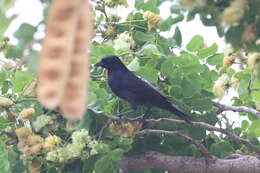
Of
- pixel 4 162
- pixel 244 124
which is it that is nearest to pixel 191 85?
pixel 244 124

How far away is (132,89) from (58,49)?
10.9 feet

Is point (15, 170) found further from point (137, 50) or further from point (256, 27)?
point (256, 27)

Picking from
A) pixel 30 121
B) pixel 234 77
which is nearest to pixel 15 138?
pixel 30 121

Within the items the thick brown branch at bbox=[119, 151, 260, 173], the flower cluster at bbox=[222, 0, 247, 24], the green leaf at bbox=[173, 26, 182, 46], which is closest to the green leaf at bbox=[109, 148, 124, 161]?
the thick brown branch at bbox=[119, 151, 260, 173]

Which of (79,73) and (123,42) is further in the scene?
(123,42)

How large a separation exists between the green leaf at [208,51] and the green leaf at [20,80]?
1.18 m

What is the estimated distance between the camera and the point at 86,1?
683mm

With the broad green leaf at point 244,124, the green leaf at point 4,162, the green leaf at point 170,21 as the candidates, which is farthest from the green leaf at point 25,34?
the broad green leaf at point 244,124

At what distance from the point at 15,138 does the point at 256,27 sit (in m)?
1.95

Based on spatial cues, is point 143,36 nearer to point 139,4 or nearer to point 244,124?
point 139,4

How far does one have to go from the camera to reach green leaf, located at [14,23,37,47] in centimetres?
127

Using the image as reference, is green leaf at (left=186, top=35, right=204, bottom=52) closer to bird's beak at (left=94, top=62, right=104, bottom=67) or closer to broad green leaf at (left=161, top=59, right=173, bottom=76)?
broad green leaf at (left=161, top=59, right=173, bottom=76)

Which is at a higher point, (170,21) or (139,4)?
(139,4)

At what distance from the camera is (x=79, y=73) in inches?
26.8
